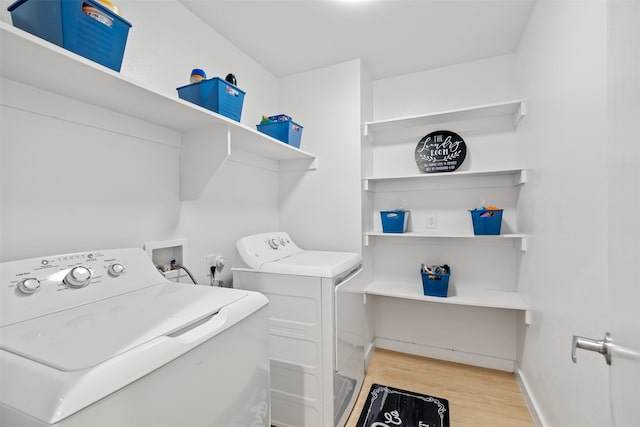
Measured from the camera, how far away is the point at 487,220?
6.45ft

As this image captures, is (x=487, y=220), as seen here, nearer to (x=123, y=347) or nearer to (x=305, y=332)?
(x=305, y=332)

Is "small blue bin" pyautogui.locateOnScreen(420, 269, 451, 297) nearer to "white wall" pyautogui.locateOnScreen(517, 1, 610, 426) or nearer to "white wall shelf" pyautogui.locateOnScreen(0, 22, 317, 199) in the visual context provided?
"white wall" pyautogui.locateOnScreen(517, 1, 610, 426)

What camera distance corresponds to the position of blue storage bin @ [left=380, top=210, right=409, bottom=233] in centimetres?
222

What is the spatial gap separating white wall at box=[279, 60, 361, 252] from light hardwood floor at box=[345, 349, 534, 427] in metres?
0.97

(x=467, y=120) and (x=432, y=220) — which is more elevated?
(x=467, y=120)

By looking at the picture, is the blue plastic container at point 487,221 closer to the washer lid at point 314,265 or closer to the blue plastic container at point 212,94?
Result: the washer lid at point 314,265

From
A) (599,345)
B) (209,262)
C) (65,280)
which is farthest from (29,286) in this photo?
(599,345)

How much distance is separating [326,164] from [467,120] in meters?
1.17

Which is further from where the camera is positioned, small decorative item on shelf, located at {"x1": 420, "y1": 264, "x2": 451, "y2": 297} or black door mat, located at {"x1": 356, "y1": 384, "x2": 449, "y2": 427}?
small decorative item on shelf, located at {"x1": 420, "y1": 264, "x2": 451, "y2": 297}

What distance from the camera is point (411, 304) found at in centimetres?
241

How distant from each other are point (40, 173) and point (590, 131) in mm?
1965

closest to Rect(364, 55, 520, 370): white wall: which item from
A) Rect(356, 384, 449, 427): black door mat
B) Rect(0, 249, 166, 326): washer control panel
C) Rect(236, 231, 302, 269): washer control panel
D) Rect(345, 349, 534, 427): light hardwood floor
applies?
Rect(345, 349, 534, 427): light hardwood floor

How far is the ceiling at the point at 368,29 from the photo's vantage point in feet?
5.37

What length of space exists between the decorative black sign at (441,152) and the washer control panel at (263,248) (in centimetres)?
127
